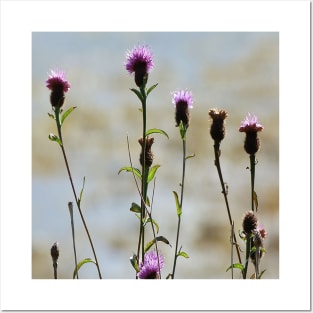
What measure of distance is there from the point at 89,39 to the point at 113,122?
0.29m

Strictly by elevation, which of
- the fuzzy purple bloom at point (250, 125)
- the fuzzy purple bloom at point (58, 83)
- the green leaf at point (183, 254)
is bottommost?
the green leaf at point (183, 254)

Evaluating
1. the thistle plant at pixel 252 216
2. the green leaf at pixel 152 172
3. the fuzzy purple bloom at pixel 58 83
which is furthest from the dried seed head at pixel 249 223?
the fuzzy purple bloom at pixel 58 83

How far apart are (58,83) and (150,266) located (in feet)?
1.99

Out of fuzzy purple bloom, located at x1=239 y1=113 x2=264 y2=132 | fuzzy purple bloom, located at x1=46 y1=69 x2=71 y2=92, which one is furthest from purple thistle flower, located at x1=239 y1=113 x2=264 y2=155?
fuzzy purple bloom, located at x1=46 y1=69 x2=71 y2=92

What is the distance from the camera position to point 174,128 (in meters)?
1.60

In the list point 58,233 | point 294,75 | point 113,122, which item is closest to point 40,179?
point 58,233

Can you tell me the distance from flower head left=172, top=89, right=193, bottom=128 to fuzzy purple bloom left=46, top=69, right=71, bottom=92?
0.33m

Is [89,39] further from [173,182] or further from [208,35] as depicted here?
[173,182]

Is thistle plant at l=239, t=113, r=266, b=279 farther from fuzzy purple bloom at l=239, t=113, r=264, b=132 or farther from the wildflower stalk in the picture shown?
the wildflower stalk

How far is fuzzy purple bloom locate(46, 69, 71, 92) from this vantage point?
4.92ft

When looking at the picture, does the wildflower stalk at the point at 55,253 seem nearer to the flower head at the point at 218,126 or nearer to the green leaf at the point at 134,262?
the green leaf at the point at 134,262

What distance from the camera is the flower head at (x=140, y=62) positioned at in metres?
1.48

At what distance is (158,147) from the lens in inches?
61.9
